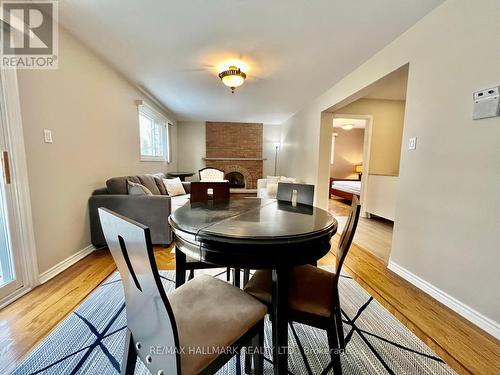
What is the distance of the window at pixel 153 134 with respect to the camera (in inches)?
158

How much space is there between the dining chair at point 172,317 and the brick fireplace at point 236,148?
6077 millimetres

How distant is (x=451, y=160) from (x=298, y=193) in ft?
3.79

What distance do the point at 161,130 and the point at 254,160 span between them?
3.00 m

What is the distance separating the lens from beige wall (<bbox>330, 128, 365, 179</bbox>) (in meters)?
7.40

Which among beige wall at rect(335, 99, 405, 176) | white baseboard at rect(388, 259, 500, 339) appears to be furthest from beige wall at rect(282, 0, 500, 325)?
beige wall at rect(335, 99, 405, 176)

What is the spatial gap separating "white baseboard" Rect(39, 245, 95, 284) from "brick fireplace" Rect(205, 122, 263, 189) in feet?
15.6

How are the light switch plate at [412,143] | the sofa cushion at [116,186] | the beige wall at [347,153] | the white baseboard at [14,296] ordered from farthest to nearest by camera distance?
the beige wall at [347,153]
the sofa cushion at [116,186]
the light switch plate at [412,143]
the white baseboard at [14,296]

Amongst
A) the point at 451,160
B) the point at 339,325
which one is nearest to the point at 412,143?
the point at 451,160

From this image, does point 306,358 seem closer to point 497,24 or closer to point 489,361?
point 489,361

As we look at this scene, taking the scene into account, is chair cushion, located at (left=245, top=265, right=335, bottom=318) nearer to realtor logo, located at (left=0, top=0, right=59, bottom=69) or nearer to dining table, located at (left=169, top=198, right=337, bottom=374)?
dining table, located at (left=169, top=198, right=337, bottom=374)

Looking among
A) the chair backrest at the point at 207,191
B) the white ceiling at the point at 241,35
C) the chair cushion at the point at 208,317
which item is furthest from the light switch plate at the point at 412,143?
the chair cushion at the point at 208,317

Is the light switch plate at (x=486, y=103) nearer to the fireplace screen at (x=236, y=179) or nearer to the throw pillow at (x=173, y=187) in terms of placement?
the throw pillow at (x=173, y=187)

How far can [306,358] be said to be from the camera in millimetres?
1134

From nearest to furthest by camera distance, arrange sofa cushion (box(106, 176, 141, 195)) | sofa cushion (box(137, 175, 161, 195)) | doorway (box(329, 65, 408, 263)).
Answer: sofa cushion (box(106, 176, 141, 195)) → sofa cushion (box(137, 175, 161, 195)) → doorway (box(329, 65, 408, 263))
